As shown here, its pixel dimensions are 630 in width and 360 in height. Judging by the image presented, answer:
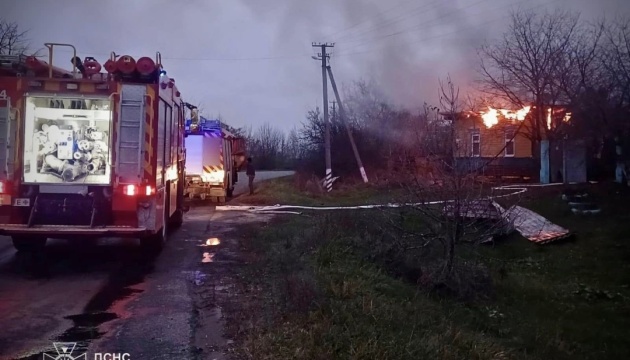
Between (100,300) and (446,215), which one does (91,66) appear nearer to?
(100,300)

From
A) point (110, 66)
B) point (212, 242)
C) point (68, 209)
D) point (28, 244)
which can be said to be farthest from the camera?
point (212, 242)

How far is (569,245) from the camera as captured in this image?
577 inches

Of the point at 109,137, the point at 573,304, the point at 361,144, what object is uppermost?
the point at 361,144

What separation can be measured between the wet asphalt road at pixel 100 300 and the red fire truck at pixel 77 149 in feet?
2.20

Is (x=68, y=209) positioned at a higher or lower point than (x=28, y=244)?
higher

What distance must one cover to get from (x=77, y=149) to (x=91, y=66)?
1208 millimetres

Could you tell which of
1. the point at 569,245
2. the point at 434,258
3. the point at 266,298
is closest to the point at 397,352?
the point at 266,298

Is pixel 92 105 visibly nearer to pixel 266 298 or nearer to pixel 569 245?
pixel 266 298

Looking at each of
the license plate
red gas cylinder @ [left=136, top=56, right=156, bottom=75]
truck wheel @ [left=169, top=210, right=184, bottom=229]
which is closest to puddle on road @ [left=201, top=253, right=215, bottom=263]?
the license plate

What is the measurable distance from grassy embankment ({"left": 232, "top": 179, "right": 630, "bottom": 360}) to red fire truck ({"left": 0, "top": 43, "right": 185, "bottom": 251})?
2.05 metres

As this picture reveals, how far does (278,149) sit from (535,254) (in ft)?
195

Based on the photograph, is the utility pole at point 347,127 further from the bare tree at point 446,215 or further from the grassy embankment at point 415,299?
the bare tree at point 446,215

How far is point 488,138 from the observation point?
66.3 feet

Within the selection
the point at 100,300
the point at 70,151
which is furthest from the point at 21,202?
the point at 100,300
